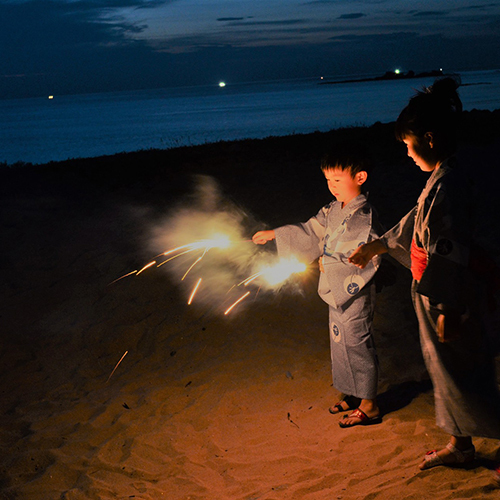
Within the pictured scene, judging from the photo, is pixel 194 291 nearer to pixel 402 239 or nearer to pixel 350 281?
pixel 350 281

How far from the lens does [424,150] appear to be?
3.04m

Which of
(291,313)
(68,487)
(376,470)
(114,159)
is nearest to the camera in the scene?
(376,470)

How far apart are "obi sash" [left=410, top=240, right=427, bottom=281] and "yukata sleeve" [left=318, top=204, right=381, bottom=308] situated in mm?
495

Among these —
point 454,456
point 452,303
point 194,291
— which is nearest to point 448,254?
point 452,303

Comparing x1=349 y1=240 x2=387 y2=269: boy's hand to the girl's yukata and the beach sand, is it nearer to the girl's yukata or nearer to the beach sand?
the girl's yukata

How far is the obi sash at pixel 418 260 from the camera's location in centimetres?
308

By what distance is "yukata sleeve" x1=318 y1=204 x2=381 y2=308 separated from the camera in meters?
3.67

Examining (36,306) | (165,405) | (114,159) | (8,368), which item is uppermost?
(114,159)

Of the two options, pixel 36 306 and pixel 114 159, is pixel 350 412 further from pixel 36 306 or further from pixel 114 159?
pixel 114 159

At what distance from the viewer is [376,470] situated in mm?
3451

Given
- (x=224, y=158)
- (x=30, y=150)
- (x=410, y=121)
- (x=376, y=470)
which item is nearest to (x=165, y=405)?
(x=376, y=470)

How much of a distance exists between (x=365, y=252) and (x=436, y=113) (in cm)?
92

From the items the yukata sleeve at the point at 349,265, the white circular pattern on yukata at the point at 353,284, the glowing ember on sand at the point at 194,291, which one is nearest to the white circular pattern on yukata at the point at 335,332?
the yukata sleeve at the point at 349,265

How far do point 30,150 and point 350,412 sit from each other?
37495mm
